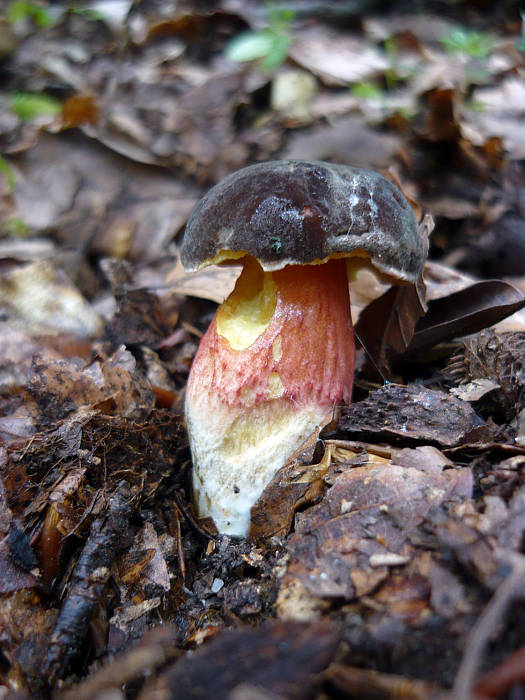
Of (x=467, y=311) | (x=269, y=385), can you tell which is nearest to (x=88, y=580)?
(x=269, y=385)

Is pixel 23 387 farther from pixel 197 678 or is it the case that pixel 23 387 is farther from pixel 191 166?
pixel 191 166

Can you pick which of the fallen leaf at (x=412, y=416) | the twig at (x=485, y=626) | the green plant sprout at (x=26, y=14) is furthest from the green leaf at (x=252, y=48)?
the twig at (x=485, y=626)

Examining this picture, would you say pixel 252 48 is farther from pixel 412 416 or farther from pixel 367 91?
pixel 412 416

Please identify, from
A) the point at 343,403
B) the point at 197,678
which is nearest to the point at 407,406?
the point at 343,403

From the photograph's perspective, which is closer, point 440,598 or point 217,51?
point 440,598

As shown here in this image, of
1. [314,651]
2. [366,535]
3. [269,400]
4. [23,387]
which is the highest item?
[314,651]

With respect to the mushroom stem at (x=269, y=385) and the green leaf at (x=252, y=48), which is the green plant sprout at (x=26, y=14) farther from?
the mushroom stem at (x=269, y=385)

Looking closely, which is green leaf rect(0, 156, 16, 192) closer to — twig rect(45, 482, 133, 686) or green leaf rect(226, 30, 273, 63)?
green leaf rect(226, 30, 273, 63)
